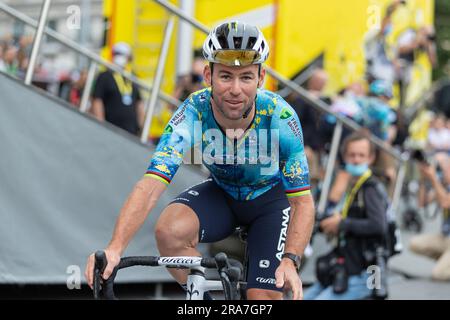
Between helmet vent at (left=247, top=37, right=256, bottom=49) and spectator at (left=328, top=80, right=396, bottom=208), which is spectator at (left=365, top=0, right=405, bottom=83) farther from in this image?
helmet vent at (left=247, top=37, right=256, bottom=49)

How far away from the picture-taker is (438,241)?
36.6 ft

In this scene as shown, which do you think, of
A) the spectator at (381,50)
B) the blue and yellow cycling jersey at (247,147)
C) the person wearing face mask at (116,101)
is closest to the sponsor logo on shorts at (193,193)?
the blue and yellow cycling jersey at (247,147)

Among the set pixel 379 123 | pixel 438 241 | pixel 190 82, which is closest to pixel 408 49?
pixel 379 123

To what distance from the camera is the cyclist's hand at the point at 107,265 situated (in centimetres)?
368

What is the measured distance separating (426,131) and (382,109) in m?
10.5

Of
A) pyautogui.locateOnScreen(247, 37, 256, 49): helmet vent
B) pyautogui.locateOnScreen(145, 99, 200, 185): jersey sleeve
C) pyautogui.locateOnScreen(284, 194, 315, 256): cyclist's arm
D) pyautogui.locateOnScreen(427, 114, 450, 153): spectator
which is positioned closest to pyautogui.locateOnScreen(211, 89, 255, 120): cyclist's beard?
pyautogui.locateOnScreen(145, 99, 200, 185): jersey sleeve

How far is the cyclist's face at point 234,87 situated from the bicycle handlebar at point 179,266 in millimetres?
961

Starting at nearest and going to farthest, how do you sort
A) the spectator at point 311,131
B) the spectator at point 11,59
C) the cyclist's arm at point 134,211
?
the cyclist's arm at point 134,211, the spectator at point 311,131, the spectator at point 11,59

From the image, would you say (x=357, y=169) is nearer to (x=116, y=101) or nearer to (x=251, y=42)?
(x=116, y=101)

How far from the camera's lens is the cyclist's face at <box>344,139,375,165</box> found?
8188mm

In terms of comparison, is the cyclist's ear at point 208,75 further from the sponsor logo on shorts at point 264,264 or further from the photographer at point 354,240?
the photographer at point 354,240

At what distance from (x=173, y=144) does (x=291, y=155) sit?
0.66 m

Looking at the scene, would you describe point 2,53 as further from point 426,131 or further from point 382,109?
point 426,131

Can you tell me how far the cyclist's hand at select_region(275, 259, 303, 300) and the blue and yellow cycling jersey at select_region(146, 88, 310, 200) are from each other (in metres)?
0.58
